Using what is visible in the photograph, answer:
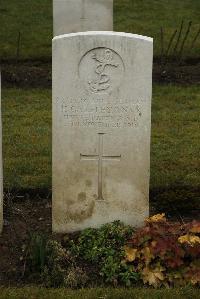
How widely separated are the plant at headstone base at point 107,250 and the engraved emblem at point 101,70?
1.21 metres

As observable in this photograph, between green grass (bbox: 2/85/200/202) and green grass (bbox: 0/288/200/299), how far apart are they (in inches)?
72.6

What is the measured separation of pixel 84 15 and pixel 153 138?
3.84 metres

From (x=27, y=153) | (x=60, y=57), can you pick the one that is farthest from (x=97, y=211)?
(x=27, y=153)

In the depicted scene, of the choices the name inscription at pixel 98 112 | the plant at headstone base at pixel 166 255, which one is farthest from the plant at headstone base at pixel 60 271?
the name inscription at pixel 98 112

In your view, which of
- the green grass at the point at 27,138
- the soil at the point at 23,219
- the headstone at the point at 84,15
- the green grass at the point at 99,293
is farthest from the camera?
the headstone at the point at 84,15

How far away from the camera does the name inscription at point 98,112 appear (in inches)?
227

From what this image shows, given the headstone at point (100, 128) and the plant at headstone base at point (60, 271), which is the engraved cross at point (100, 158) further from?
the plant at headstone base at point (60, 271)

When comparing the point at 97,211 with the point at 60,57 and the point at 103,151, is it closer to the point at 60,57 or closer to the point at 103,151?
the point at 103,151

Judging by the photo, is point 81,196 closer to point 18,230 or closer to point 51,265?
point 18,230

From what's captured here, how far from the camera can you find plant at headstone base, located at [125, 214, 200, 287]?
5.19m

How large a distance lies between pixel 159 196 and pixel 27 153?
2314 mm

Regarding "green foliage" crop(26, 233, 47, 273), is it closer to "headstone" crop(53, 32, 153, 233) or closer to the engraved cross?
"headstone" crop(53, 32, 153, 233)

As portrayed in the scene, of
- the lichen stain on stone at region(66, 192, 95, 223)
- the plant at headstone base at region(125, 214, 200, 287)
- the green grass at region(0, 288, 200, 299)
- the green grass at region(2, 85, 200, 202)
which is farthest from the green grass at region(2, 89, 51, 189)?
the green grass at region(0, 288, 200, 299)

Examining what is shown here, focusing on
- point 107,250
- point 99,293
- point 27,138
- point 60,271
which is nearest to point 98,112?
point 107,250
